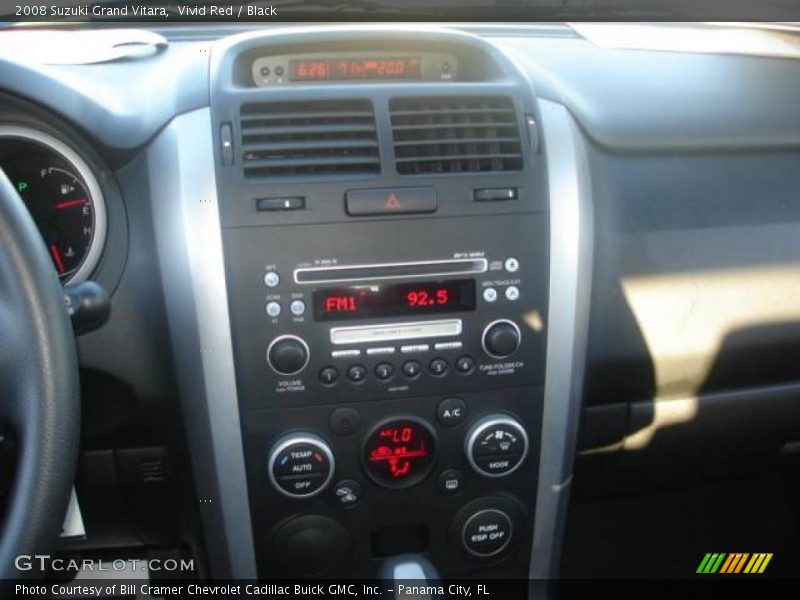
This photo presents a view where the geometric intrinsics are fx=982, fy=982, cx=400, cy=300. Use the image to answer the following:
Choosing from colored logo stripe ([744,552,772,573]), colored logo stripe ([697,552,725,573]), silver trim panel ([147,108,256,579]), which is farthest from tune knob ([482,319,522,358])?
colored logo stripe ([744,552,772,573])

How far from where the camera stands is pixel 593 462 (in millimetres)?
2172

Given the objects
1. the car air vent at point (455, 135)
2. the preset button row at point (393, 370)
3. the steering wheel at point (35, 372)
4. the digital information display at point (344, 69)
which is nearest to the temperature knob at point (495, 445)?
the preset button row at point (393, 370)

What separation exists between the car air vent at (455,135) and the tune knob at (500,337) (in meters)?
0.28

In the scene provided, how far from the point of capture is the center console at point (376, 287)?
166 centimetres

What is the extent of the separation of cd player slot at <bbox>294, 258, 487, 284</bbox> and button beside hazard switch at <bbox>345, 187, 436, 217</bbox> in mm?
93

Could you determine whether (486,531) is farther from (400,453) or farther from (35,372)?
(35,372)

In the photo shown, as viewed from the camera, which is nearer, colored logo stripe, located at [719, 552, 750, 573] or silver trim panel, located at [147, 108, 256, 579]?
silver trim panel, located at [147, 108, 256, 579]

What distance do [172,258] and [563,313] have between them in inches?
27.5

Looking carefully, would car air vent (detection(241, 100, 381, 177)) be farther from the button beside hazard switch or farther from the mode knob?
the mode knob

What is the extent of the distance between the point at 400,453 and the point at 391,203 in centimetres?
47

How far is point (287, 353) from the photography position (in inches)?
66.0

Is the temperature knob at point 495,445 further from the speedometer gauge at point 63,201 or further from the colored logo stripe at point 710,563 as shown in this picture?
the colored logo stripe at point 710,563

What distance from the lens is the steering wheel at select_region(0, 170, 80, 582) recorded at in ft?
3.95
